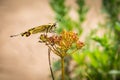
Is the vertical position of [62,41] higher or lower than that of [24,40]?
lower

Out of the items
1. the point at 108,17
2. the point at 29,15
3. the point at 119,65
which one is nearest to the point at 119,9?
the point at 108,17

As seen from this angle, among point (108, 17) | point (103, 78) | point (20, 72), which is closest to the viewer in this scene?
point (103, 78)

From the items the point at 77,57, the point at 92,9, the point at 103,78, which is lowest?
the point at 103,78

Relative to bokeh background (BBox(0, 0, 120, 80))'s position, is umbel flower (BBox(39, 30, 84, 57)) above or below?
below

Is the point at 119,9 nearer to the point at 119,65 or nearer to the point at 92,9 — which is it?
the point at 119,65

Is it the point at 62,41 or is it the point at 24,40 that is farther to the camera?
the point at 24,40

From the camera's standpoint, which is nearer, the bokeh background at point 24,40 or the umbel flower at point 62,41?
the umbel flower at point 62,41

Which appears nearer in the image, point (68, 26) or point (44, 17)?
point (68, 26)

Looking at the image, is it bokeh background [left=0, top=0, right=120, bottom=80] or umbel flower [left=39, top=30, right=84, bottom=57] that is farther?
bokeh background [left=0, top=0, right=120, bottom=80]
